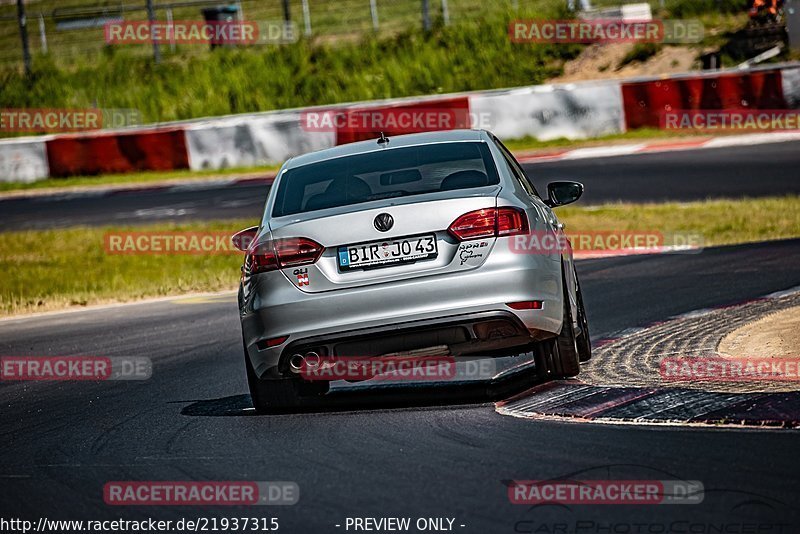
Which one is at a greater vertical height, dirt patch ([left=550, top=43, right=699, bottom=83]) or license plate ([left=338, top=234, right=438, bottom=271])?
license plate ([left=338, top=234, right=438, bottom=271])

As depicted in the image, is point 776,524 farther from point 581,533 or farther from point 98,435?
point 98,435

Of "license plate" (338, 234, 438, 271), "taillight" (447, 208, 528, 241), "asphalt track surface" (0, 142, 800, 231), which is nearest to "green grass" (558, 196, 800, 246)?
"asphalt track surface" (0, 142, 800, 231)

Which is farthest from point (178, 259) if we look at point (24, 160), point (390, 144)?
point (24, 160)

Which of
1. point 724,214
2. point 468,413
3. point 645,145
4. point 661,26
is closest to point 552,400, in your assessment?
point 468,413

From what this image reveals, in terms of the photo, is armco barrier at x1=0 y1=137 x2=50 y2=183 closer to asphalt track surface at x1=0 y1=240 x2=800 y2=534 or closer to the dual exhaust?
asphalt track surface at x1=0 y1=240 x2=800 y2=534

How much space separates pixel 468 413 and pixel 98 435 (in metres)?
2.06

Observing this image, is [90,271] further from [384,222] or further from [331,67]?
[331,67]

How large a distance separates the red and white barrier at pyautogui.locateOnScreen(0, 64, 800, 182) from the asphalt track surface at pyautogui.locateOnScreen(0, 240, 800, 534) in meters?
16.0

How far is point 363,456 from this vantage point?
646 centimetres

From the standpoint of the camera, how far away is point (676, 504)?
5.12 m

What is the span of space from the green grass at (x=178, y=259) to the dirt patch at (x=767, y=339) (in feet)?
20.4

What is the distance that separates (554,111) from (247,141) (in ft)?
22.3

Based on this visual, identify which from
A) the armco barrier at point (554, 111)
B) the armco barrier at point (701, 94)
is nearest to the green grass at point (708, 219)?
the armco barrier at point (701, 94)

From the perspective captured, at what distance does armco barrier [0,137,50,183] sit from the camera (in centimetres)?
3172
